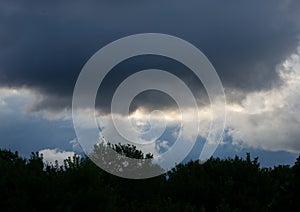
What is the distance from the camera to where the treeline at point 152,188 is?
162 feet

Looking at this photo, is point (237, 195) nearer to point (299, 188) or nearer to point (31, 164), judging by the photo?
point (299, 188)

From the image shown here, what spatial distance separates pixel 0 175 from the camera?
179ft

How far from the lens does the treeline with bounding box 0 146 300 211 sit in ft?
162

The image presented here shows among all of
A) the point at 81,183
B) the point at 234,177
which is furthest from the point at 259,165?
the point at 81,183

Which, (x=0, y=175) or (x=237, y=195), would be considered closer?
(x=0, y=175)

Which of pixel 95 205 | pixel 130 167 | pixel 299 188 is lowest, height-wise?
pixel 95 205

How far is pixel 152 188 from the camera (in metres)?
70.4

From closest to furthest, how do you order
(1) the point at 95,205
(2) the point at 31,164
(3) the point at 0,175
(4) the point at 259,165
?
(1) the point at 95,205 → (3) the point at 0,175 → (2) the point at 31,164 → (4) the point at 259,165

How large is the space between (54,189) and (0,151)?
3476 centimetres

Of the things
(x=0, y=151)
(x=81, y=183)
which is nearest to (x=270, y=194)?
(x=81, y=183)

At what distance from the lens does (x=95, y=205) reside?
49188 millimetres

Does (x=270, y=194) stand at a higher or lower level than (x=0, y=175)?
higher

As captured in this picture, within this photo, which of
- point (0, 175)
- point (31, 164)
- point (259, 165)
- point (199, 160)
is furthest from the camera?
point (199, 160)

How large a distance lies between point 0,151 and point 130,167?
70.7 ft
